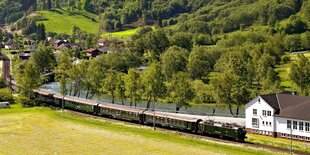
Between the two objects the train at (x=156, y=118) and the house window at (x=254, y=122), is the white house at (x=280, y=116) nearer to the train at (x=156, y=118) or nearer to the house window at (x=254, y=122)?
the house window at (x=254, y=122)

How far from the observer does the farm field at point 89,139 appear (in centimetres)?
5497

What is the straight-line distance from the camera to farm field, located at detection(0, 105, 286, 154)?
55.0m

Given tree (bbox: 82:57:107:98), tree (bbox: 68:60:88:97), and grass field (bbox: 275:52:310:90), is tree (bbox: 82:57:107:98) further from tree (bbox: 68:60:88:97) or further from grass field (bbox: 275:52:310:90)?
grass field (bbox: 275:52:310:90)

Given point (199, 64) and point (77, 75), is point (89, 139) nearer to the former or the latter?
point (77, 75)

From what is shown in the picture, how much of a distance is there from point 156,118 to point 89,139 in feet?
39.2

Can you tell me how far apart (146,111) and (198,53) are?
62039mm

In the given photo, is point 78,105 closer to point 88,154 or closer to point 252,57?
point 88,154

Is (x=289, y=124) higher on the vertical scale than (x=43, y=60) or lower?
lower

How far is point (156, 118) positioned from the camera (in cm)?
6894

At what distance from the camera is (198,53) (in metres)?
131

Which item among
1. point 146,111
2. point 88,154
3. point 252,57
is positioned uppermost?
point 252,57

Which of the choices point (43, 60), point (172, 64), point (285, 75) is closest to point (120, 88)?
point (172, 64)

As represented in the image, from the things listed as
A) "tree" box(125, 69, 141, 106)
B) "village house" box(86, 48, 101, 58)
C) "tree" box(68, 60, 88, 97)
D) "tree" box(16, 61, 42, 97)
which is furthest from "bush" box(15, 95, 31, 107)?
"village house" box(86, 48, 101, 58)

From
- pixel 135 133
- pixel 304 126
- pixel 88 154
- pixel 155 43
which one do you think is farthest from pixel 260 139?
pixel 155 43
